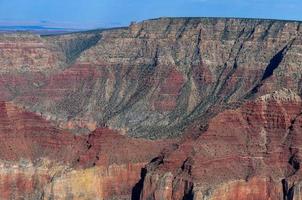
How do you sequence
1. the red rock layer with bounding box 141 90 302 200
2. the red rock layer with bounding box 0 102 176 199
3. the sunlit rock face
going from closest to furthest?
the red rock layer with bounding box 141 90 302 200, the sunlit rock face, the red rock layer with bounding box 0 102 176 199

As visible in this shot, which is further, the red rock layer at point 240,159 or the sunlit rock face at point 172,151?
the sunlit rock face at point 172,151

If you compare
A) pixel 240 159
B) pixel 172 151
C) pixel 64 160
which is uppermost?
pixel 172 151

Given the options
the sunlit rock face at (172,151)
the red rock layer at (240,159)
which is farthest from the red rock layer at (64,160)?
the red rock layer at (240,159)

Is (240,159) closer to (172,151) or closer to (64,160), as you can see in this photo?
(172,151)

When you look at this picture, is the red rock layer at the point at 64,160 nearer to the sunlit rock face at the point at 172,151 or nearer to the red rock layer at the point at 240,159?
the sunlit rock face at the point at 172,151

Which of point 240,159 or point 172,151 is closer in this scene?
point 240,159

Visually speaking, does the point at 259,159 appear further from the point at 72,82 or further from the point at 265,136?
the point at 72,82

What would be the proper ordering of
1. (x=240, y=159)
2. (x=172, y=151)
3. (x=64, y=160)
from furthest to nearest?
(x=64, y=160), (x=172, y=151), (x=240, y=159)

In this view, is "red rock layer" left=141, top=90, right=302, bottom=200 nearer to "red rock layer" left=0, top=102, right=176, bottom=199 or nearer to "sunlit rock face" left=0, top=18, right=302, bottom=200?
"sunlit rock face" left=0, top=18, right=302, bottom=200

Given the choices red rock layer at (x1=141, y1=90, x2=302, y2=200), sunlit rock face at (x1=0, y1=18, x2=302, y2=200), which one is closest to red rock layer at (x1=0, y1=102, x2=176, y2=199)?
sunlit rock face at (x1=0, y1=18, x2=302, y2=200)

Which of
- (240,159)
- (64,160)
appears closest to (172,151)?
(240,159)

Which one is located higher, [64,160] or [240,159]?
[240,159]

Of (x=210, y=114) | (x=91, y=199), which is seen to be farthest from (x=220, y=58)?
(x=91, y=199)
